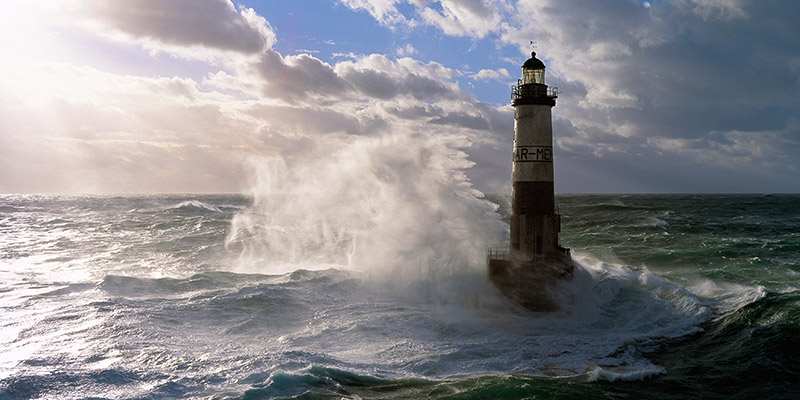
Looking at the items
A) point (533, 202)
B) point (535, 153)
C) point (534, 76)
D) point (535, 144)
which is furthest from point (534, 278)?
point (534, 76)

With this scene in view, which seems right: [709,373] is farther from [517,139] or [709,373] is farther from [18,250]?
[18,250]

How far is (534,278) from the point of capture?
1683cm

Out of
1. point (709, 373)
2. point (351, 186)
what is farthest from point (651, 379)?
point (351, 186)

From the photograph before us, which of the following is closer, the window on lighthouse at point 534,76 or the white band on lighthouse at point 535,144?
the white band on lighthouse at point 535,144

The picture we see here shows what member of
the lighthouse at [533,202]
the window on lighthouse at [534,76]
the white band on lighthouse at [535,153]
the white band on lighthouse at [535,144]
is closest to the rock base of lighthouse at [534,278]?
the lighthouse at [533,202]

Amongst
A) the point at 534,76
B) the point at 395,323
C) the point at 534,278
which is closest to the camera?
the point at 395,323

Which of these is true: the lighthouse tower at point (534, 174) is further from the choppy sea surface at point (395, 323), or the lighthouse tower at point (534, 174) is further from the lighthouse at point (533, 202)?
the choppy sea surface at point (395, 323)

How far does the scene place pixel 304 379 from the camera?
32.1 feet

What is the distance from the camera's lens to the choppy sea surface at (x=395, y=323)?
32.0 feet

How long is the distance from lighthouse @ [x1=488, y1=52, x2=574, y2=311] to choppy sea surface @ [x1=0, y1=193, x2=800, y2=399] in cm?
83

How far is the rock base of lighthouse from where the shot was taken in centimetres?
1644

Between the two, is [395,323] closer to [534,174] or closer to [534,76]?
[534,174]

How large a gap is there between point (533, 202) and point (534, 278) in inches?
103

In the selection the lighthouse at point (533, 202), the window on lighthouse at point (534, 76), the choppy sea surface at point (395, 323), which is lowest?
the choppy sea surface at point (395, 323)
